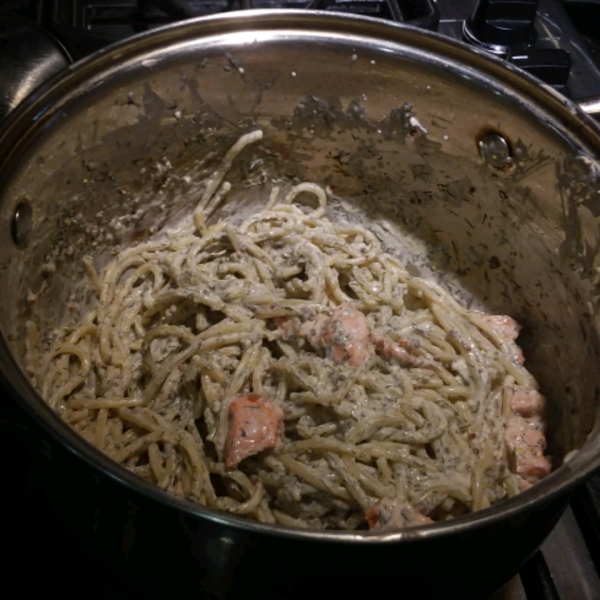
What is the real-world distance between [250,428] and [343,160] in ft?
3.12

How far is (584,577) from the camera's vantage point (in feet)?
4.78

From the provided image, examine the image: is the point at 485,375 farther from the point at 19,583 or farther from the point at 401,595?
the point at 19,583

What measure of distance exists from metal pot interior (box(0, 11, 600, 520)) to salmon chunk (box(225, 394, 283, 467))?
20.6 inches

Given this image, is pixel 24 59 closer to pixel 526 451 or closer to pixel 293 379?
pixel 293 379

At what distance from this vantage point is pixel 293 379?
5.35ft

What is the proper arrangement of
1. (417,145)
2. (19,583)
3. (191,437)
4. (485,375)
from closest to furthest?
(19,583), (191,437), (485,375), (417,145)

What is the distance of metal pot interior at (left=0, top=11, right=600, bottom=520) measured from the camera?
1571 millimetres

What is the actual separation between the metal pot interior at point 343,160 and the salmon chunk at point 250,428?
52cm

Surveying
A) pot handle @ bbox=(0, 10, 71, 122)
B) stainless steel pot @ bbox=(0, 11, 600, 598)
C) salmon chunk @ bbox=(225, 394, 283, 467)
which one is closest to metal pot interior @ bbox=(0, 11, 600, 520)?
stainless steel pot @ bbox=(0, 11, 600, 598)

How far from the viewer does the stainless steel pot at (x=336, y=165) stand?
56.9 inches

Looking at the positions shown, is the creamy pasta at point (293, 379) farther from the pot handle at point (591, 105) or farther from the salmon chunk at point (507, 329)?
the pot handle at point (591, 105)

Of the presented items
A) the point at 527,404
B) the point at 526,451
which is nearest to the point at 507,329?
the point at 527,404

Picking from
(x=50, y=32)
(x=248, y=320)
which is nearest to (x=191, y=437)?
(x=248, y=320)

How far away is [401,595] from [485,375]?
30.3 inches
